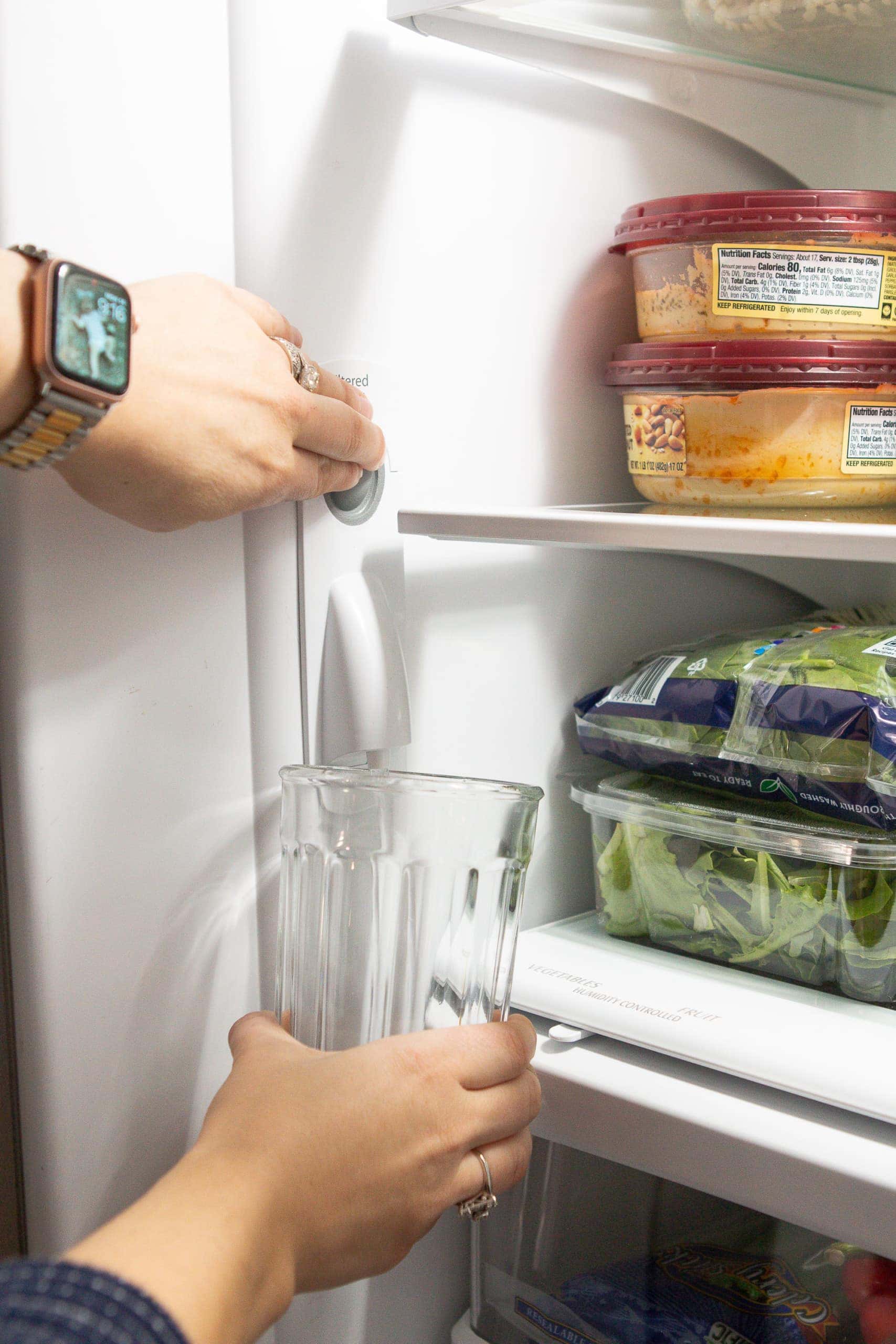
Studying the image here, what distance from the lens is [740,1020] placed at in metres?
0.71

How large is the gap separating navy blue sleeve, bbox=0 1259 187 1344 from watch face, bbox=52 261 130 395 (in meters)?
0.39

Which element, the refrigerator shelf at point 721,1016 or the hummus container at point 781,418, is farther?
the hummus container at point 781,418

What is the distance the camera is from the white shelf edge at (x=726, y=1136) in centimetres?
61

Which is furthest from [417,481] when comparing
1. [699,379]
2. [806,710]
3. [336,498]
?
[806,710]

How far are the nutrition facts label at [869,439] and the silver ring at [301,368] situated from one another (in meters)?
0.35

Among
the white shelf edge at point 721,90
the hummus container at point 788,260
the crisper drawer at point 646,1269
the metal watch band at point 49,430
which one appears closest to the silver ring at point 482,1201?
the crisper drawer at point 646,1269

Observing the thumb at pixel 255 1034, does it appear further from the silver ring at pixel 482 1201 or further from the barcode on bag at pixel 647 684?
the barcode on bag at pixel 647 684

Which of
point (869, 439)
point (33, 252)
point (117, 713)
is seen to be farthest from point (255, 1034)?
point (869, 439)

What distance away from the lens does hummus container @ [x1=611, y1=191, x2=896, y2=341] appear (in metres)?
0.75

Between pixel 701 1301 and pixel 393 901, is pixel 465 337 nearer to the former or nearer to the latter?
pixel 393 901

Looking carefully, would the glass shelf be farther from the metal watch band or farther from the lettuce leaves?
the lettuce leaves

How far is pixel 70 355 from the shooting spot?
565mm

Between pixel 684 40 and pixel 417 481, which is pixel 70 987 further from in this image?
pixel 684 40

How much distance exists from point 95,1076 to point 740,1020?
408 millimetres
